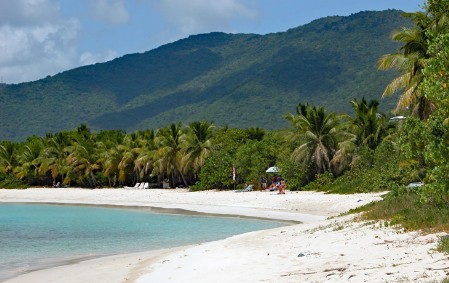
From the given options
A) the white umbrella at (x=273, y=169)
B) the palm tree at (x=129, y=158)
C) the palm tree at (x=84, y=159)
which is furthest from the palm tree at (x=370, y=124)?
the palm tree at (x=84, y=159)

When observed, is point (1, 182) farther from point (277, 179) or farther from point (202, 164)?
point (277, 179)

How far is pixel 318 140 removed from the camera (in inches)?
1774

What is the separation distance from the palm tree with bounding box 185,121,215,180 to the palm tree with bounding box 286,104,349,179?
13097 millimetres

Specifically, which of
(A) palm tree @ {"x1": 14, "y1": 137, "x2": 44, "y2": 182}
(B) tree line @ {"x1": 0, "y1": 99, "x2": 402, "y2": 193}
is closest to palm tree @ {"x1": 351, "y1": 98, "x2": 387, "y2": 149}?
(B) tree line @ {"x1": 0, "y1": 99, "x2": 402, "y2": 193}

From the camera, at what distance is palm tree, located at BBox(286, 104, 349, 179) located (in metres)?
44.9

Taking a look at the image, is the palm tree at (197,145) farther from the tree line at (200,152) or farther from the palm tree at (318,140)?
the palm tree at (318,140)

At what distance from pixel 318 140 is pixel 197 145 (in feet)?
52.2

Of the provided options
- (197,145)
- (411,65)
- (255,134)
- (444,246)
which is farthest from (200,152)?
(444,246)

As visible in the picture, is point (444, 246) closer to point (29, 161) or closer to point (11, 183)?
point (29, 161)

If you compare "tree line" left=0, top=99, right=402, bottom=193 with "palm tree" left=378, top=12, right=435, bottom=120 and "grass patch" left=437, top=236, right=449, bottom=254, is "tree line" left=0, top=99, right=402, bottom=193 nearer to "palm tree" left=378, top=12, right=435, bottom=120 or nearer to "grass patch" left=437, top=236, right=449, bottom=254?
"palm tree" left=378, top=12, right=435, bottom=120

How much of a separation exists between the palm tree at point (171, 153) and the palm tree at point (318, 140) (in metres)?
16.2

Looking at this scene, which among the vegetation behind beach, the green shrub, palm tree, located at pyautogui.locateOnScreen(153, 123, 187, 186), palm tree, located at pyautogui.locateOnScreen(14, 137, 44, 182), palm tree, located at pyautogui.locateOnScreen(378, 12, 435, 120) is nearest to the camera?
the vegetation behind beach

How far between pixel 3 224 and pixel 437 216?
2870cm

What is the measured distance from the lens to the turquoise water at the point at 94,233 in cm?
2130
